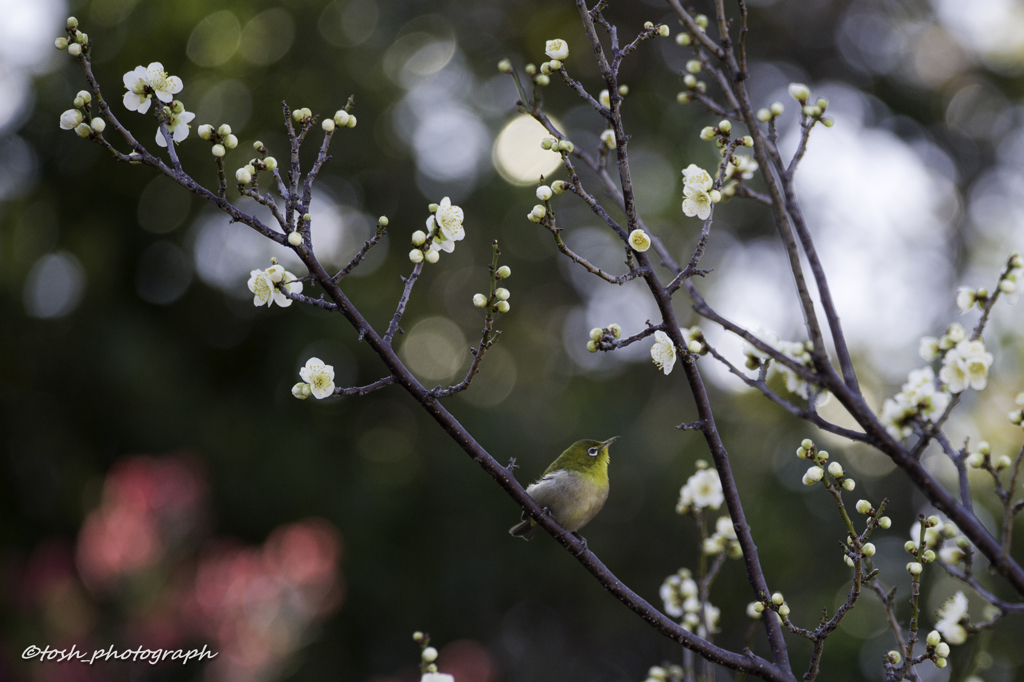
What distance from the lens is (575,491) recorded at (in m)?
2.21

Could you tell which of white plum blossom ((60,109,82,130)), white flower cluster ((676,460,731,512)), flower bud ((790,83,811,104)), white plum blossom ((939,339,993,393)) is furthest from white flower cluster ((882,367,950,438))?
white plum blossom ((60,109,82,130))

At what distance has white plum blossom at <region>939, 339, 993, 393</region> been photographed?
1060 mm

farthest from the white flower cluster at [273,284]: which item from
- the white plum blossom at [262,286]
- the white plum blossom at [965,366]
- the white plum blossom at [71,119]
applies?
the white plum blossom at [965,366]

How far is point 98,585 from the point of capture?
4.10 meters

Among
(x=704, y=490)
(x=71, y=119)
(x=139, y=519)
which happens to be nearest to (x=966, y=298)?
(x=704, y=490)

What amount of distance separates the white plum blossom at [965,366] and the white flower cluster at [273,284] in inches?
42.6

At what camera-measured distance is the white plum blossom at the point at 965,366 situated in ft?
3.48

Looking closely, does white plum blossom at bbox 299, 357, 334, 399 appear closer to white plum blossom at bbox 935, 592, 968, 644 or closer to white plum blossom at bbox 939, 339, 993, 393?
white plum blossom at bbox 939, 339, 993, 393

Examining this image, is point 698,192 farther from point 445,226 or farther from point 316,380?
point 316,380

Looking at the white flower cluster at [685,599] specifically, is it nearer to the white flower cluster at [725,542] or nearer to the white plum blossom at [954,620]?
the white flower cluster at [725,542]

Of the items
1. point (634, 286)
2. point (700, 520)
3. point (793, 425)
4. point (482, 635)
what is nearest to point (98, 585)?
point (482, 635)

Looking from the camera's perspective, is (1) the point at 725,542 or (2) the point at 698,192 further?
(1) the point at 725,542

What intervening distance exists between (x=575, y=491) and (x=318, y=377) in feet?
3.51

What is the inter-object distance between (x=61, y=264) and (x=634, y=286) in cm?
477
